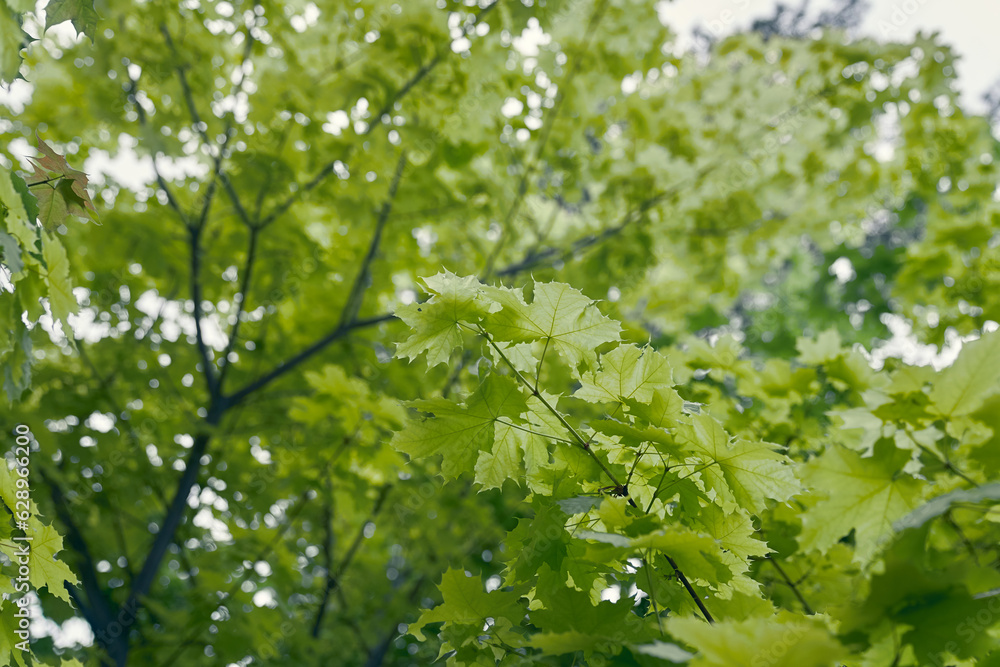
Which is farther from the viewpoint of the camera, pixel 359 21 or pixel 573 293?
pixel 359 21

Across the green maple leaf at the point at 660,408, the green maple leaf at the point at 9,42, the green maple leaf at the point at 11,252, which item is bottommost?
the green maple leaf at the point at 660,408

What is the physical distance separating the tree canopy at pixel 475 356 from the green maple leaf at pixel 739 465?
0.03 feet

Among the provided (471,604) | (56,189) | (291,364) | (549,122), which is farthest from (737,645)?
(549,122)

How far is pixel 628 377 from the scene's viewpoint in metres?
1.39

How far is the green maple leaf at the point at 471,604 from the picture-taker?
54.4 inches

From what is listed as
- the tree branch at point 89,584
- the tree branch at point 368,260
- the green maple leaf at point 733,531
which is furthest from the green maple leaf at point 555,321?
the tree branch at point 89,584

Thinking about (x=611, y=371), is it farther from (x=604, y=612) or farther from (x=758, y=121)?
(x=758, y=121)

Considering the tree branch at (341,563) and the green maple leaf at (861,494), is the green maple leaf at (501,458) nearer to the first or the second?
the green maple leaf at (861,494)

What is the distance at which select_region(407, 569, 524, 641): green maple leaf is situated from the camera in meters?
1.38

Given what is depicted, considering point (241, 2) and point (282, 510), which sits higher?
point (241, 2)

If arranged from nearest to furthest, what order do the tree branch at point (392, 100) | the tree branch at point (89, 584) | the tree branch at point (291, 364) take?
1. the tree branch at point (89, 584)
2. the tree branch at point (392, 100)
3. the tree branch at point (291, 364)

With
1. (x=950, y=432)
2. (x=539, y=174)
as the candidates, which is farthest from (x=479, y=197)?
(x=950, y=432)

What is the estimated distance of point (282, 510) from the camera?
4.02 m

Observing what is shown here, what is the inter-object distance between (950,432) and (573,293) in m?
0.89
